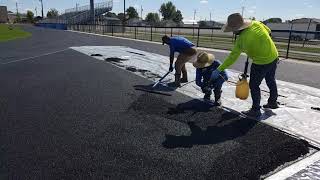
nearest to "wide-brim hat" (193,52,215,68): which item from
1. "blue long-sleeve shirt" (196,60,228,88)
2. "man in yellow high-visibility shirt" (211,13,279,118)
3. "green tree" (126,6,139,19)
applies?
"blue long-sleeve shirt" (196,60,228,88)

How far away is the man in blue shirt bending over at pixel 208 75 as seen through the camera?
6.25 metres

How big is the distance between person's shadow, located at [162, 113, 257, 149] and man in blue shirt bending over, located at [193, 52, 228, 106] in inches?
43.7

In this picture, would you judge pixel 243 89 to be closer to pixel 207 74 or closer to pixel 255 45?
pixel 207 74

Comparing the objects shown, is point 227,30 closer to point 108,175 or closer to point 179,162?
point 179,162

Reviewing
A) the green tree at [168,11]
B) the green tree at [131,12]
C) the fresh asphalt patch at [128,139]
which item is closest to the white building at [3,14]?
the green tree at [131,12]

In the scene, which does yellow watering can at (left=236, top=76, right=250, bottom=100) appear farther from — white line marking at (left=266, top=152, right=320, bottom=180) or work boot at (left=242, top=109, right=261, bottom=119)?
white line marking at (left=266, top=152, right=320, bottom=180)

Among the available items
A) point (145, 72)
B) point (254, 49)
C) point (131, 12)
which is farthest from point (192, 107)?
point (131, 12)

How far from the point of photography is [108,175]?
3.62 m

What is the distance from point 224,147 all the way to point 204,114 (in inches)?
59.8

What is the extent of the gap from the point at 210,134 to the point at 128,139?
123cm

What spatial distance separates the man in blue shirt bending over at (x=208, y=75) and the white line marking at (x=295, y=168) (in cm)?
241

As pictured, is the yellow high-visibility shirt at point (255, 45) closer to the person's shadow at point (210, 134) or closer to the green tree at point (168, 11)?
the person's shadow at point (210, 134)

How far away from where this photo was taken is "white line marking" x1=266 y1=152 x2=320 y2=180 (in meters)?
3.60

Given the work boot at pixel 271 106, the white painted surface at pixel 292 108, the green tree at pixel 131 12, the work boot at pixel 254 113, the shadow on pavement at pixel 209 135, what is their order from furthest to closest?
the green tree at pixel 131 12 < the work boot at pixel 271 106 < the work boot at pixel 254 113 < the shadow on pavement at pixel 209 135 < the white painted surface at pixel 292 108
